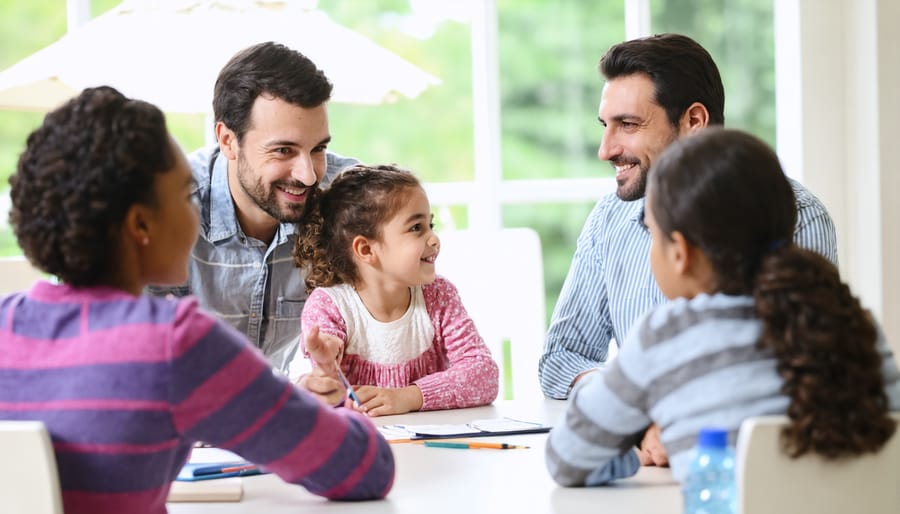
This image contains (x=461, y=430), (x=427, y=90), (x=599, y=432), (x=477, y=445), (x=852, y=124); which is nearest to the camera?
(x=599, y=432)

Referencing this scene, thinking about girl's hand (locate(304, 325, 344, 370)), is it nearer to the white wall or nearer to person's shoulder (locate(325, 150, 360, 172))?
person's shoulder (locate(325, 150, 360, 172))

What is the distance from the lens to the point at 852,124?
13.2ft

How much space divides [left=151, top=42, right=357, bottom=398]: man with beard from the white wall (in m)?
2.18

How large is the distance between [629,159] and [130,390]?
153 cm

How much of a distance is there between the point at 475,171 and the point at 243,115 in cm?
188

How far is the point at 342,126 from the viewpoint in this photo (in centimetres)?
455

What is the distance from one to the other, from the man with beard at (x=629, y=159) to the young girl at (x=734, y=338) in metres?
0.99

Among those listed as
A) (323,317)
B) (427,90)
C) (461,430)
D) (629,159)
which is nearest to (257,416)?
(461,430)

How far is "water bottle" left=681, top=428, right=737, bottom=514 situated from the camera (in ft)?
4.03

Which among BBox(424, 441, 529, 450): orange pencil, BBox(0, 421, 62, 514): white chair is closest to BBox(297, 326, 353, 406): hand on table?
BBox(424, 441, 529, 450): orange pencil

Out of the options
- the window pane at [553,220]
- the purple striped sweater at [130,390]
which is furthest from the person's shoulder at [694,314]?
the window pane at [553,220]

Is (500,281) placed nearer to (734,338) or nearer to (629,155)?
(629,155)

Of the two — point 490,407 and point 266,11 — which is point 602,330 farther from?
point 266,11

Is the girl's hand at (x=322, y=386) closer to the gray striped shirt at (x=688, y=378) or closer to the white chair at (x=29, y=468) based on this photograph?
the gray striped shirt at (x=688, y=378)
